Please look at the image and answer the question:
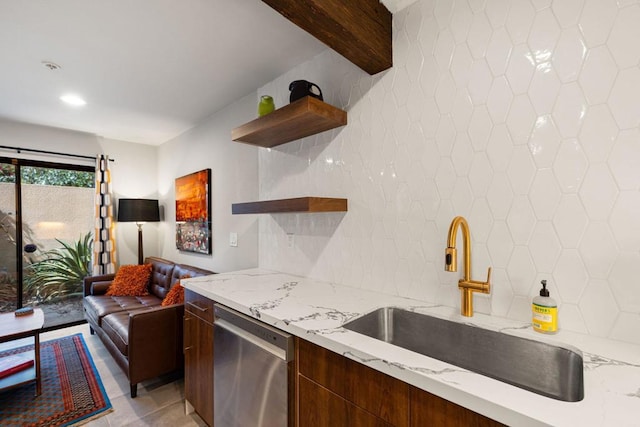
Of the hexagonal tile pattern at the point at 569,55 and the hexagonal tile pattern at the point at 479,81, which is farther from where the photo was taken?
the hexagonal tile pattern at the point at 479,81

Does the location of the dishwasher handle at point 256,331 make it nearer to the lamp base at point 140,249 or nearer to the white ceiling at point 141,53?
the white ceiling at point 141,53

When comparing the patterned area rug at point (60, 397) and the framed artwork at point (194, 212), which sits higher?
the framed artwork at point (194, 212)

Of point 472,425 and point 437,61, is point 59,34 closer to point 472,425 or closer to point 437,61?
point 437,61

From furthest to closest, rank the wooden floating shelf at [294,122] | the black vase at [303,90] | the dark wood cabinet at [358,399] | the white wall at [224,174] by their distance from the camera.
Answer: the white wall at [224,174] < the black vase at [303,90] < the wooden floating shelf at [294,122] < the dark wood cabinet at [358,399]

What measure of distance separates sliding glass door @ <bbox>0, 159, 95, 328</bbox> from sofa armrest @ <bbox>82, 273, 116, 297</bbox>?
0.60 m

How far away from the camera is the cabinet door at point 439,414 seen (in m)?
0.73

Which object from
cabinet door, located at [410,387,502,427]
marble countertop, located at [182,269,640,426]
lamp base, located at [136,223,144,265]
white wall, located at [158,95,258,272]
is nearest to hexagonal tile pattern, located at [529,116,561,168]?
marble countertop, located at [182,269,640,426]

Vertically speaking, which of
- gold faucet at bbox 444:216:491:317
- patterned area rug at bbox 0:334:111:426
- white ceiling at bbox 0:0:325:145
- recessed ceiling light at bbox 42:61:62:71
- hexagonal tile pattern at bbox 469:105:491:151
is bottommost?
patterned area rug at bbox 0:334:111:426

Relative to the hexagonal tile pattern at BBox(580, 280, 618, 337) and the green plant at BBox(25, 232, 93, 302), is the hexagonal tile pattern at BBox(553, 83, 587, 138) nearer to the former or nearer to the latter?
the hexagonal tile pattern at BBox(580, 280, 618, 337)

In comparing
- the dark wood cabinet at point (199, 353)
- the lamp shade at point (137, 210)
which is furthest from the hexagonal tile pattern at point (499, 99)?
the lamp shade at point (137, 210)

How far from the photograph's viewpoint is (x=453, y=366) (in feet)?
2.71

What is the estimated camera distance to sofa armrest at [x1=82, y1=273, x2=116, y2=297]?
3.41m

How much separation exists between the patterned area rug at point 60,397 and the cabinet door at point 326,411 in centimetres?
176

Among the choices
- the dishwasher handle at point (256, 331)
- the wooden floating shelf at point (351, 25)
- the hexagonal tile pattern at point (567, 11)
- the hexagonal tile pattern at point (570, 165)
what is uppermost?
the wooden floating shelf at point (351, 25)
